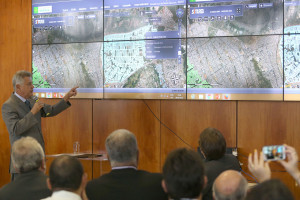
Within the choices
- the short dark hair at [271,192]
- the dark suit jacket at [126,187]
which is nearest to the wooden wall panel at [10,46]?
the dark suit jacket at [126,187]

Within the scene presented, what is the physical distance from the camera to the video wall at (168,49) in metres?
4.73

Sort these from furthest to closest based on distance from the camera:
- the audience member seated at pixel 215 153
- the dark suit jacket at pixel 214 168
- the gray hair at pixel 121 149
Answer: the audience member seated at pixel 215 153, the dark suit jacket at pixel 214 168, the gray hair at pixel 121 149

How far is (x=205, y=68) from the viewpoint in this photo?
5.03 meters

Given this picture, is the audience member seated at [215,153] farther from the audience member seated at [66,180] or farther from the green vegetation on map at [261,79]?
the green vegetation on map at [261,79]

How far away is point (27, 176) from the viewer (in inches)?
104

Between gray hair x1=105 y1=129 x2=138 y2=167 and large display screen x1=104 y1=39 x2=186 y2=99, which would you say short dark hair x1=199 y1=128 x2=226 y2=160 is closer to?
gray hair x1=105 y1=129 x2=138 y2=167

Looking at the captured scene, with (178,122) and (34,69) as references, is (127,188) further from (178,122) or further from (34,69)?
(34,69)

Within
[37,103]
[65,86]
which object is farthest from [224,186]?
[65,86]

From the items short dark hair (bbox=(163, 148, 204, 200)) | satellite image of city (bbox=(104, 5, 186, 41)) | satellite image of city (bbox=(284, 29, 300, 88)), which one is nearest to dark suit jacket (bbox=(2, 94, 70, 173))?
satellite image of city (bbox=(104, 5, 186, 41))

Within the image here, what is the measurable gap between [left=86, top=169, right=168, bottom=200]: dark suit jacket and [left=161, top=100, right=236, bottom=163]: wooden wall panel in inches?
105

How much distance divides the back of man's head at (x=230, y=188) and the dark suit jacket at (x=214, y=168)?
2.90ft

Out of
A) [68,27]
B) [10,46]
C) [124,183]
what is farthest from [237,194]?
[10,46]

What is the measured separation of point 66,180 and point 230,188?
2.98ft

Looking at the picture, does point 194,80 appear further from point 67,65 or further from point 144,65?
point 67,65
